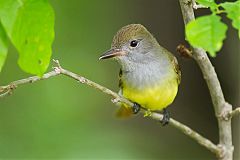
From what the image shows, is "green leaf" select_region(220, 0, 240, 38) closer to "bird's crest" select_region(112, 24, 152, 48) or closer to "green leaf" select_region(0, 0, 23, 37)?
"green leaf" select_region(0, 0, 23, 37)

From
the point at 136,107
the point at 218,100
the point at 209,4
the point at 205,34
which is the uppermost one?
the point at 136,107

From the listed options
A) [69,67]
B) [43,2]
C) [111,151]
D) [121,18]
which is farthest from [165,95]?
[121,18]

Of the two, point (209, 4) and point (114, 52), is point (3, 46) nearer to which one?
point (209, 4)

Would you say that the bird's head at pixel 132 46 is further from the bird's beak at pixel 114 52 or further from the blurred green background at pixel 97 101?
the blurred green background at pixel 97 101

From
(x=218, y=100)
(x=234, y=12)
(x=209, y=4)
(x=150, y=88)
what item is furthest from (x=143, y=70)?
(x=234, y=12)

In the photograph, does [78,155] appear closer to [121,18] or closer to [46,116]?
[46,116]

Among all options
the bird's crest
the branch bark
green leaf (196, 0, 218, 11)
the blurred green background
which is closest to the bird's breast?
the bird's crest

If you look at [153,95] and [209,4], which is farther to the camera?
[153,95]
